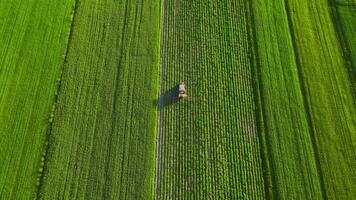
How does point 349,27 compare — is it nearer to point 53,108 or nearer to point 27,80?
point 53,108

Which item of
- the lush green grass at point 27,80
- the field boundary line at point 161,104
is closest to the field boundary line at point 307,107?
the field boundary line at point 161,104

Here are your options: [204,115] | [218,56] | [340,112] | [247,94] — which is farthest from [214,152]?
[340,112]

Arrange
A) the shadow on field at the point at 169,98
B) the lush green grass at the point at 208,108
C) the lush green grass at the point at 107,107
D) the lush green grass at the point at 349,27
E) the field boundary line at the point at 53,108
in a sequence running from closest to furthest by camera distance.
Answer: the field boundary line at the point at 53,108
the lush green grass at the point at 107,107
the lush green grass at the point at 208,108
the shadow on field at the point at 169,98
the lush green grass at the point at 349,27

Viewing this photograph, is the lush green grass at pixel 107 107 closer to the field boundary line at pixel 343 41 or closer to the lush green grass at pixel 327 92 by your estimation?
the lush green grass at pixel 327 92

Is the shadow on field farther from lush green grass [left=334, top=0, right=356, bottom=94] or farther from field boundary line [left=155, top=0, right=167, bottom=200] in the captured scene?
lush green grass [left=334, top=0, right=356, bottom=94]

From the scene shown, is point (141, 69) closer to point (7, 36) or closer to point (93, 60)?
point (93, 60)

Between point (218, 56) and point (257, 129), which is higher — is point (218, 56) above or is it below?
above
